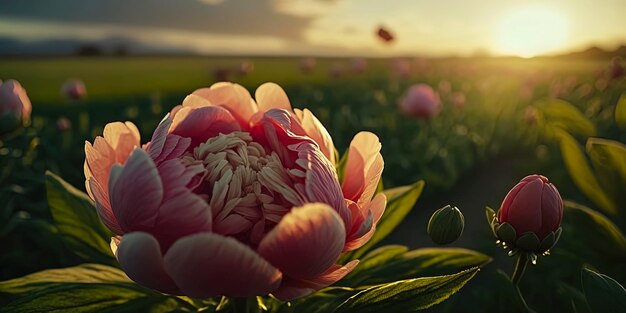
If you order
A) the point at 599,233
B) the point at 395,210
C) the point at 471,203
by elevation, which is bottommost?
the point at 471,203

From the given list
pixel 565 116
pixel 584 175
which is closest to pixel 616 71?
pixel 565 116

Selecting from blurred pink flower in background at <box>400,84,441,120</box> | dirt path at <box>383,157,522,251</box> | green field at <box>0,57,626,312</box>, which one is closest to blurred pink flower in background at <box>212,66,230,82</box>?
green field at <box>0,57,626,312</box>

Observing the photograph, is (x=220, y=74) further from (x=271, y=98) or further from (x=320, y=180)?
(x=320, y=180)

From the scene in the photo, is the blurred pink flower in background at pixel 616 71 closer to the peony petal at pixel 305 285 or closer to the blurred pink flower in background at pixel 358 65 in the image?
the blurred pink flower in background at pixel 358 65

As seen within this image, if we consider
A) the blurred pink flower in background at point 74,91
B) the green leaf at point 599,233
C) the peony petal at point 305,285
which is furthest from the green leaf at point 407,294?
the blurred pink flower in background at point 74,91

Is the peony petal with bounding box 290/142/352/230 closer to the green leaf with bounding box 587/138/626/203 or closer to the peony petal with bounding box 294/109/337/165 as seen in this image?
the peony petal with bounding box 294/109/337/165

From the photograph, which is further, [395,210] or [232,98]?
[395,210]

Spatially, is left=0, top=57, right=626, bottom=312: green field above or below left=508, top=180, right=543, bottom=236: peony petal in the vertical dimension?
below

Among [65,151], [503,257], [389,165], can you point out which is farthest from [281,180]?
[389,165]
